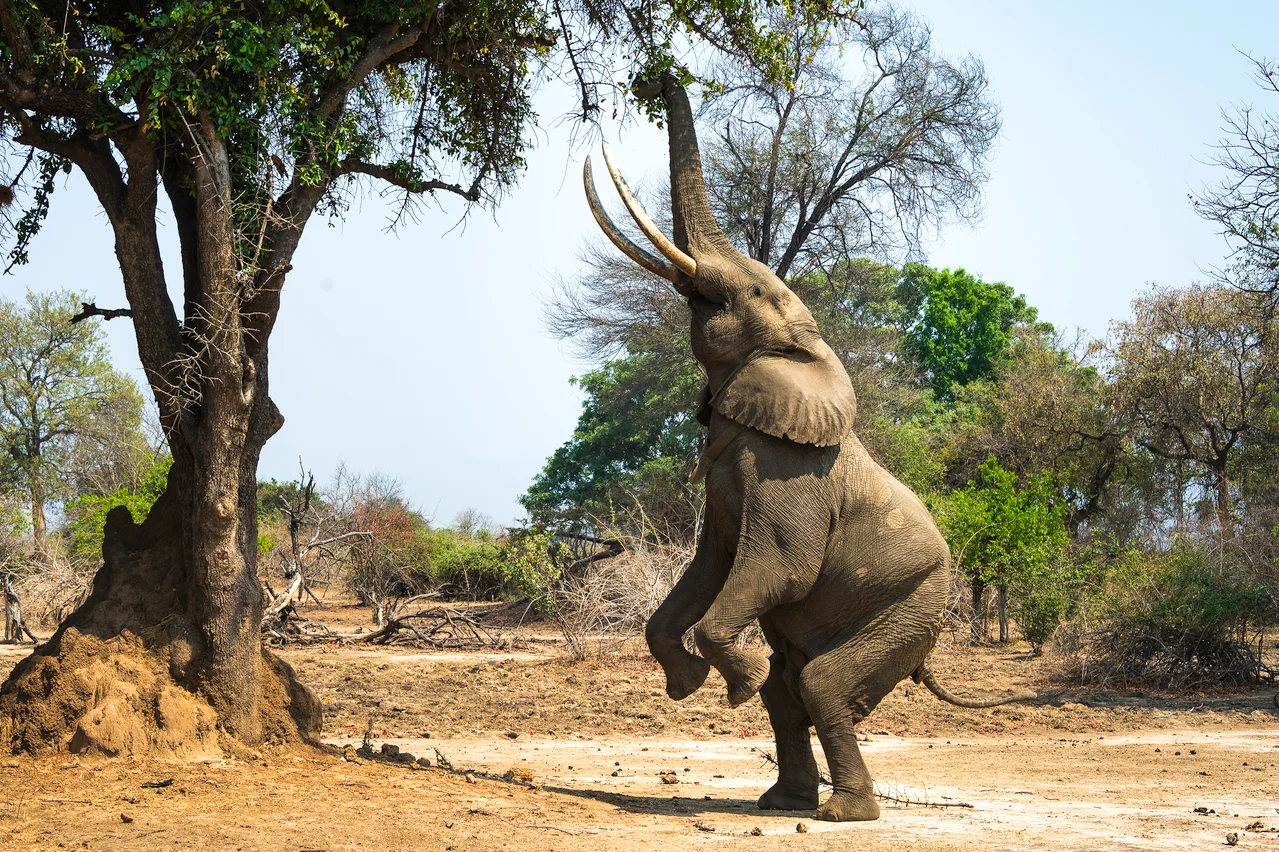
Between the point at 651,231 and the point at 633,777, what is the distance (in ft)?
13.1

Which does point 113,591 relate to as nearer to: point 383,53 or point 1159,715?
point 383,53

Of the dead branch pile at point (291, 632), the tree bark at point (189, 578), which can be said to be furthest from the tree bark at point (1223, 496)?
the tree bark at point (189, 578)

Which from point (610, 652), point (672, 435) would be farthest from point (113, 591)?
point (672, 435)

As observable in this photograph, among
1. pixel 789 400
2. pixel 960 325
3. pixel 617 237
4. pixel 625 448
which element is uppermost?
pixel 960 325

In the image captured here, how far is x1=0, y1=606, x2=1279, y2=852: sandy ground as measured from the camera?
5992mm

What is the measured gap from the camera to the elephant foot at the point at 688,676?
23.1 feet

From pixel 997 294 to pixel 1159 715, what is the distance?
1547 inches

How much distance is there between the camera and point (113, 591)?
26.3 ft

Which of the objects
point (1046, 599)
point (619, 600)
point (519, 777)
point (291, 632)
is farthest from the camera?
point (291, 632)

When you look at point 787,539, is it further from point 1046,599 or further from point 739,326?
point 1046,599

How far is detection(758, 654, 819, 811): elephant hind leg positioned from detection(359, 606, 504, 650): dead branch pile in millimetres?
10404

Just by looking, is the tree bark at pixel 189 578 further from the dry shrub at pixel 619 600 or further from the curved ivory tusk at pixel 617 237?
the dry shrub at pixel 619 600

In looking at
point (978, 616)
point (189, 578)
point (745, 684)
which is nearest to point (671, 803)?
point (745, 684)

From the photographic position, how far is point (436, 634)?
19.1 metres
